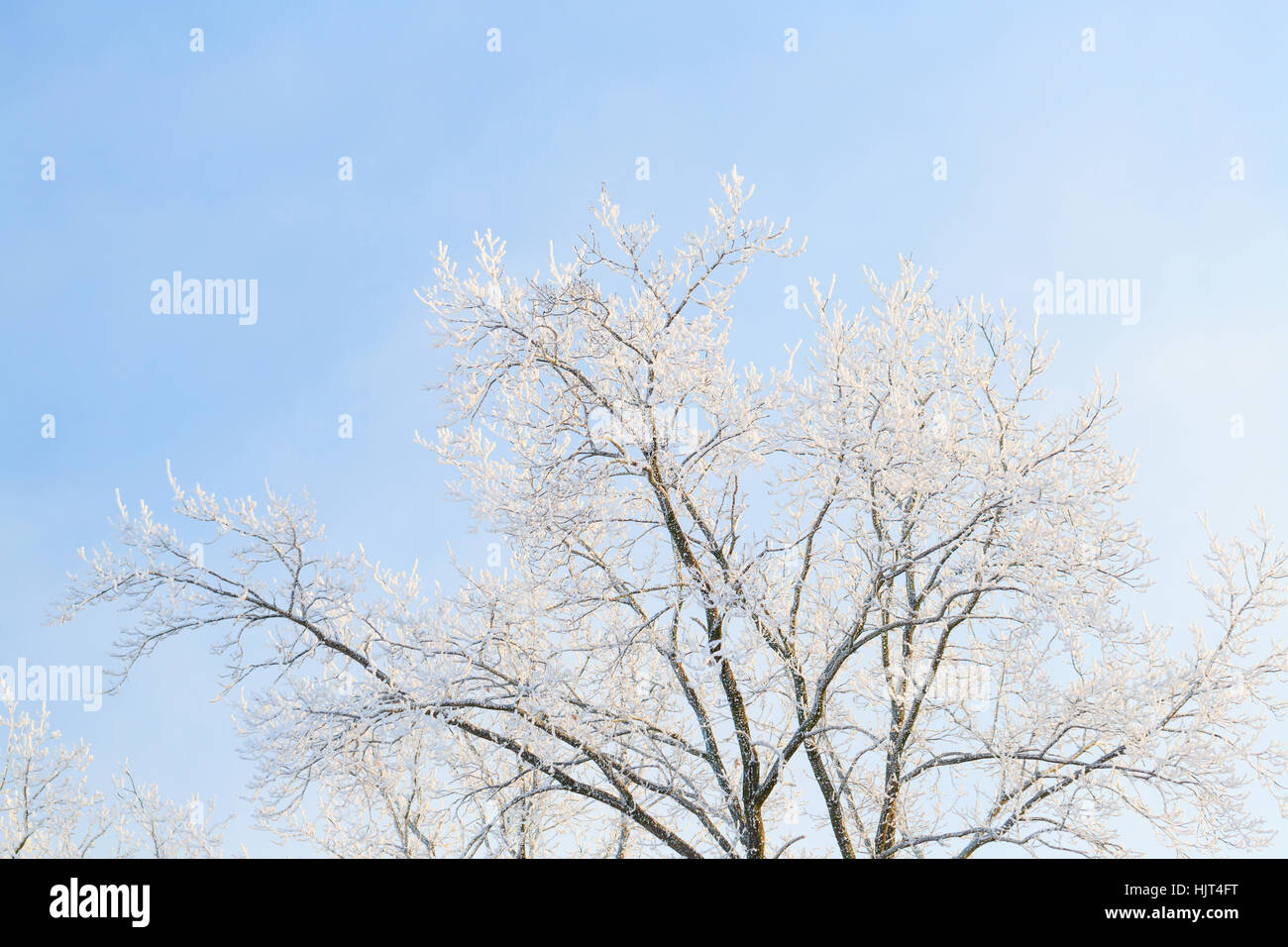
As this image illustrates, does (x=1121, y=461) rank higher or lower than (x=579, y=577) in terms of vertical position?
higher

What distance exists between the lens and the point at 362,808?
1351cm

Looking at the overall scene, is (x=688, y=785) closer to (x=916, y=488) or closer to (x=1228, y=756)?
(x=916, y=488)

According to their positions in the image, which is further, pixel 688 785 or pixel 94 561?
pixel 688 785

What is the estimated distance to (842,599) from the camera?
11.5m

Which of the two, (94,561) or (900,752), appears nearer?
(94,561)

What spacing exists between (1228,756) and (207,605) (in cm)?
982

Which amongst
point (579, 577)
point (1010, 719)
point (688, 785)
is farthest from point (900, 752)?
point (579, 577)
